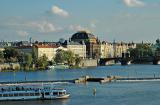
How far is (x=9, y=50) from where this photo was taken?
103188mm

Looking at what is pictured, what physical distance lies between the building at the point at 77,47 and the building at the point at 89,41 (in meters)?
2.54

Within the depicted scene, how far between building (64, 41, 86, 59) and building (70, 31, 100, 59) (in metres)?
2.54

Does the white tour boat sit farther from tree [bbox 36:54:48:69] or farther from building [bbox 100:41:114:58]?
building [bbox 100:41:114:58]

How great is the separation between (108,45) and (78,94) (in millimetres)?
112768

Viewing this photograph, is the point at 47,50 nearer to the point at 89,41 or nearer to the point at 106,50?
the point at 89,41

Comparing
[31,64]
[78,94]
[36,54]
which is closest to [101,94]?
[78,94]

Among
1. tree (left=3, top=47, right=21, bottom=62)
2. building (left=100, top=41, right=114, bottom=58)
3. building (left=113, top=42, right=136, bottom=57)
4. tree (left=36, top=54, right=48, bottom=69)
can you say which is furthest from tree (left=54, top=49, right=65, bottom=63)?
building (left=113, top=42, right=136, bottom=57)

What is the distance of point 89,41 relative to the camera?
14188 cm

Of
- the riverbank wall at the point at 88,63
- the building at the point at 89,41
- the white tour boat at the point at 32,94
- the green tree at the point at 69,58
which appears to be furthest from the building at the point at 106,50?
the white tour boat at the point at 32,94

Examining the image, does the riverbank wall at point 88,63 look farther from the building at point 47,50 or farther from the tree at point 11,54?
the tree at point 11,54

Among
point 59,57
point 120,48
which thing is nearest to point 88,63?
point 59,57

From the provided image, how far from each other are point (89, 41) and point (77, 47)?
27.9ft

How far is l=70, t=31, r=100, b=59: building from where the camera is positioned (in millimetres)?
141250

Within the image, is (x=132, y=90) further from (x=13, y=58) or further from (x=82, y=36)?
(x=82, y=36)
